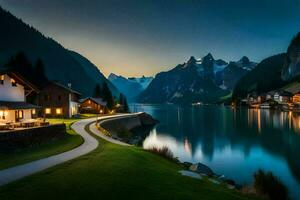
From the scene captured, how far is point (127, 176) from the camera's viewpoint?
17.9 meters

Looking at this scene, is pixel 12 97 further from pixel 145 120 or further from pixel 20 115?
pixel 145 120

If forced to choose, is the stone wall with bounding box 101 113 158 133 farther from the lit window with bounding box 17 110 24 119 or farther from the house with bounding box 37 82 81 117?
the lit window with bounding box 17 110 24 119

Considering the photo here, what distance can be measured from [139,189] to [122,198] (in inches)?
65.3

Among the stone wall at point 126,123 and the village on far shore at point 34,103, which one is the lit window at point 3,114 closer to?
the village on far shore at point 34,103

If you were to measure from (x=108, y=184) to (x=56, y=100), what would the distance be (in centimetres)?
6911

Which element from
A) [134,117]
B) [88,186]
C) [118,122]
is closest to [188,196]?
[88,186]

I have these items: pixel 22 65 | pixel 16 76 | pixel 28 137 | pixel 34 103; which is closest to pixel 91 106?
pixel 34 103

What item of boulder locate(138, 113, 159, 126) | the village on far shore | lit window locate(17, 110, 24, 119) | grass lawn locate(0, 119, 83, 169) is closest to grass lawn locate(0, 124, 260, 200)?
grass lawn locate(0, 119, 83, 169)

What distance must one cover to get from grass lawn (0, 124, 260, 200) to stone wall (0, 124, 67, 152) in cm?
904

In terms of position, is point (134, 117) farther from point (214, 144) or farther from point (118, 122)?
point (214, 144)

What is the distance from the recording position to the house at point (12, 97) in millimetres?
42328

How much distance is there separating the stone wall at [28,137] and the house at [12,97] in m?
9.66

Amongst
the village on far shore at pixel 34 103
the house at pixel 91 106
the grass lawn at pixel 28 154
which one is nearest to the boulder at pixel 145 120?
the village on far shore at pixel 34 103

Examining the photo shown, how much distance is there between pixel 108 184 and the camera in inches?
632
